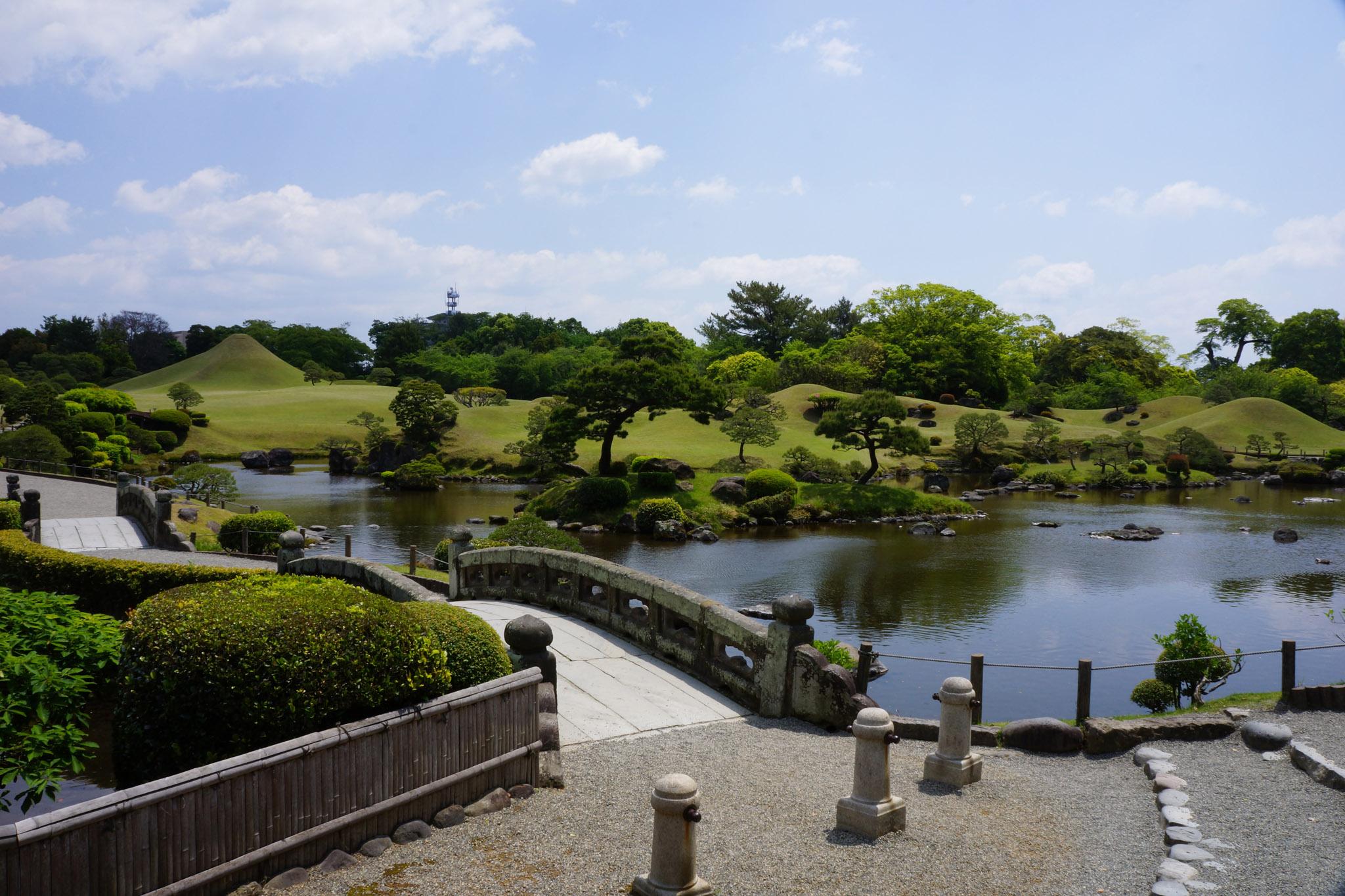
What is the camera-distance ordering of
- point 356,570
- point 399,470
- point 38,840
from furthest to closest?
point 399,470, point 356,570, point 38,840

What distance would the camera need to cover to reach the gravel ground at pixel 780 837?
21.0 ft

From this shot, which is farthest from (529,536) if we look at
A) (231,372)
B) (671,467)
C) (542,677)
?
(231,372)

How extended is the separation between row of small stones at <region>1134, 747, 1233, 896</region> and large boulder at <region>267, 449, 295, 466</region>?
2576 inches

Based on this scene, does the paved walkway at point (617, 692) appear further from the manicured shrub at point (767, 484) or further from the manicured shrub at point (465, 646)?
the manicured shrub at point (767, 484)

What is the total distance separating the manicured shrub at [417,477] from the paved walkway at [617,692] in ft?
140

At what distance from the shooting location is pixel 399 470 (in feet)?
182

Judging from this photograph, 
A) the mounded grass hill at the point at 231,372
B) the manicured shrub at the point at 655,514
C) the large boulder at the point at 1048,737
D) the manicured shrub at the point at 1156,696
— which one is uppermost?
the mounded grass hill at the point at 231,372

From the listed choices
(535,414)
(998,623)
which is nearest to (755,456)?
(535,414)

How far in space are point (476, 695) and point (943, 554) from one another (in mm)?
27803

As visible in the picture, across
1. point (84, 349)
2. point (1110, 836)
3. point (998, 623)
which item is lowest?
point (998, 623)

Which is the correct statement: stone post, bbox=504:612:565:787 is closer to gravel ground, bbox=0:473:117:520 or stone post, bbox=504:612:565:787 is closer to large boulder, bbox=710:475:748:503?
gravel ground, bbox=0:473:117:520

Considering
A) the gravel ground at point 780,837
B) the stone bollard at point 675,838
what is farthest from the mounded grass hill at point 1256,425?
the stone bollard at point 675,838

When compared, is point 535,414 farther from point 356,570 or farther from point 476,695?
point 476,695

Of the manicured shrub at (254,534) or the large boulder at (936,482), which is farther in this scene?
the large boulder at (936,482)
